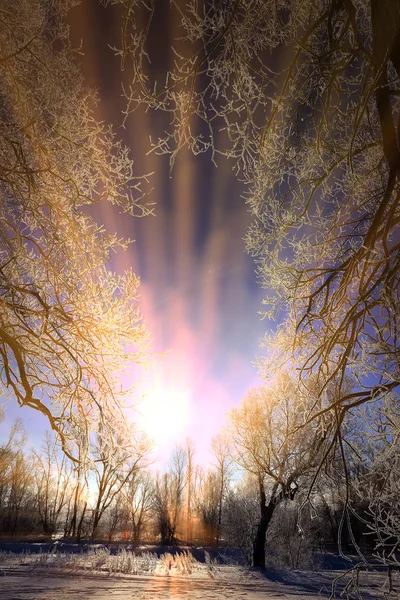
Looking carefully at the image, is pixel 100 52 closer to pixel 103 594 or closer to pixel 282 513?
pixel 103 594

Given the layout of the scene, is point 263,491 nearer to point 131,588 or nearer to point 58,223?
point 131,588

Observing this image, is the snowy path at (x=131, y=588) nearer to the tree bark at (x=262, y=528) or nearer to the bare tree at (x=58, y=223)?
the tree bark at (x=262, y=528)

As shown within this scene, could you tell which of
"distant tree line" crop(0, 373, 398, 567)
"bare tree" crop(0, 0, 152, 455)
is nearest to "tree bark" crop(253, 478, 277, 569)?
"distant tree line" crop(0, 373, 398, 567)

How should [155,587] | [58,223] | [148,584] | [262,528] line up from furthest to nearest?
1. [262,528]
2. [148,584]
3. [155,587]
4. [58,223]

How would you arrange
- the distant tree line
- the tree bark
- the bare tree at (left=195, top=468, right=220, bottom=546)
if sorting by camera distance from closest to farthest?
the distant tree line, the tree bark, the bare tree at (left=195, top=468, right=220, bottom=546)

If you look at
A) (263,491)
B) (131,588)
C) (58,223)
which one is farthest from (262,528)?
(58,223)

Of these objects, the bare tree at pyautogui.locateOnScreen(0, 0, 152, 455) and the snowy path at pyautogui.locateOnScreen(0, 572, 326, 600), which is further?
the snowy path at pyautogui.locateOnScreen(0, 572, 326, 600)

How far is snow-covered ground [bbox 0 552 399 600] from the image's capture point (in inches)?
332

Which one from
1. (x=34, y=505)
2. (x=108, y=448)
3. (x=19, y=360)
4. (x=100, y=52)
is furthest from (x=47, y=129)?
(x=34, y=505)

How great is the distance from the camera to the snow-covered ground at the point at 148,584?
843 centimetres

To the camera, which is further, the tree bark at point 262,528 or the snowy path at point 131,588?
the tree bark at point 262,528

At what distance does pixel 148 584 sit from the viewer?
1043 centimetres

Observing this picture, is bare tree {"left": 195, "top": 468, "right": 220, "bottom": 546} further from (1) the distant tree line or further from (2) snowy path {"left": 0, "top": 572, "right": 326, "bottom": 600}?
→ (2) snowy path {"left": 0, "top": 572, "right": 326, "bottom": 600}

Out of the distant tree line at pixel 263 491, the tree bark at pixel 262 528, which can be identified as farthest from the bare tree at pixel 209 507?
the tree bark at pixel 262 528
